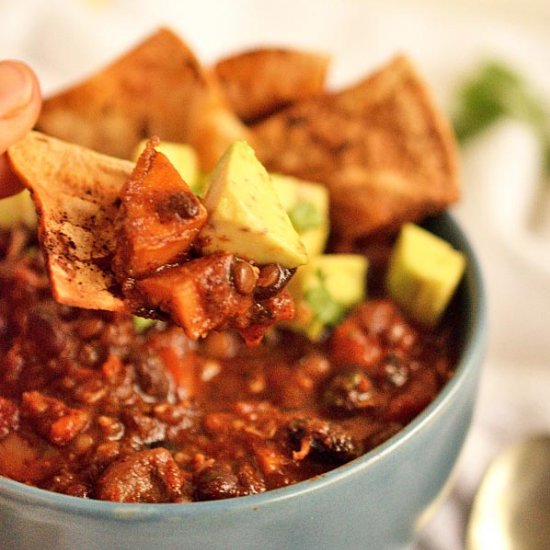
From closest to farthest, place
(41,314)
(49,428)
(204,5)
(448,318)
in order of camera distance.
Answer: (49,428) → (41,314) → (448,318) → (204,5)

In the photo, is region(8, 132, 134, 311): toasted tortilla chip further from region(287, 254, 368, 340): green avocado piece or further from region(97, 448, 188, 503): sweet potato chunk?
region(287, 254, 368, 340): green avocado piece

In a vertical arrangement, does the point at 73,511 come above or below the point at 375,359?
above

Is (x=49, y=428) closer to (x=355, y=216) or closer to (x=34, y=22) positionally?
(x=355, y=216)

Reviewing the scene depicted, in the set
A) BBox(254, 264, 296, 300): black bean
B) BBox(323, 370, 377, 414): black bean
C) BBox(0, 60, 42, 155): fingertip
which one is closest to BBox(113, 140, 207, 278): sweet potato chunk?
BBox(254, 264, 296, 300): black bean

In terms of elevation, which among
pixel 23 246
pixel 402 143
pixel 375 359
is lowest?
pixel 375 359

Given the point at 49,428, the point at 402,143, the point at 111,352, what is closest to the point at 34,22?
the point at 402,143

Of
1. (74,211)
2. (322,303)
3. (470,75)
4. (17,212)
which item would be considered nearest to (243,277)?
(74,211)

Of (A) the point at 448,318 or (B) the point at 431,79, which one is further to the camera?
(B) the point at 431,79
